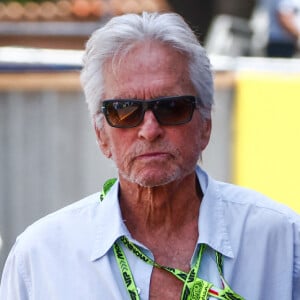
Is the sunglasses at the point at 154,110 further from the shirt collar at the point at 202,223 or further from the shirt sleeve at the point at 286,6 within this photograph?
the shirt sleeve at the point at 286,6

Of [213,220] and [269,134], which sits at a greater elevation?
[213,220]

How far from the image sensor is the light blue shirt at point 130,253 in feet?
10.4

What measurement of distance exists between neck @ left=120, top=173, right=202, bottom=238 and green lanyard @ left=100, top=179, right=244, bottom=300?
0.11m

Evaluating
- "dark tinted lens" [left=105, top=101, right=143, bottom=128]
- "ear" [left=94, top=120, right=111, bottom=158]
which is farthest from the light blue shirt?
"dark tinted lens" [left=105, top=101, right=143, bottom=128]

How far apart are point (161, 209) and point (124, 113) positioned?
0.34 m

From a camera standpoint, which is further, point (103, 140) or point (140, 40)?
point (103, 140)

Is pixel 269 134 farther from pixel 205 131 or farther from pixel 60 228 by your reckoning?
pixel 60 228

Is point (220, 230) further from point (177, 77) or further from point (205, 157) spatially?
point (205, 157)

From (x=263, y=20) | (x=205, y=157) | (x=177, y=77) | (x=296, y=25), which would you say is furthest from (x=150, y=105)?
A: (x=263, y=20)

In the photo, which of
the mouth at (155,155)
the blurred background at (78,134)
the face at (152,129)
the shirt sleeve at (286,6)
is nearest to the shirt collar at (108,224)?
the face at (152,129)

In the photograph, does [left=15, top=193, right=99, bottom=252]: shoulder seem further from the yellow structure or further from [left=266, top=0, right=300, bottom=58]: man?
[left=266, top=0, right=300, bottom=58]: man

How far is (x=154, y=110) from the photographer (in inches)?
125

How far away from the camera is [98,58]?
3.28 metres

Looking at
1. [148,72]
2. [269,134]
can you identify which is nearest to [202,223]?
[148,72]
